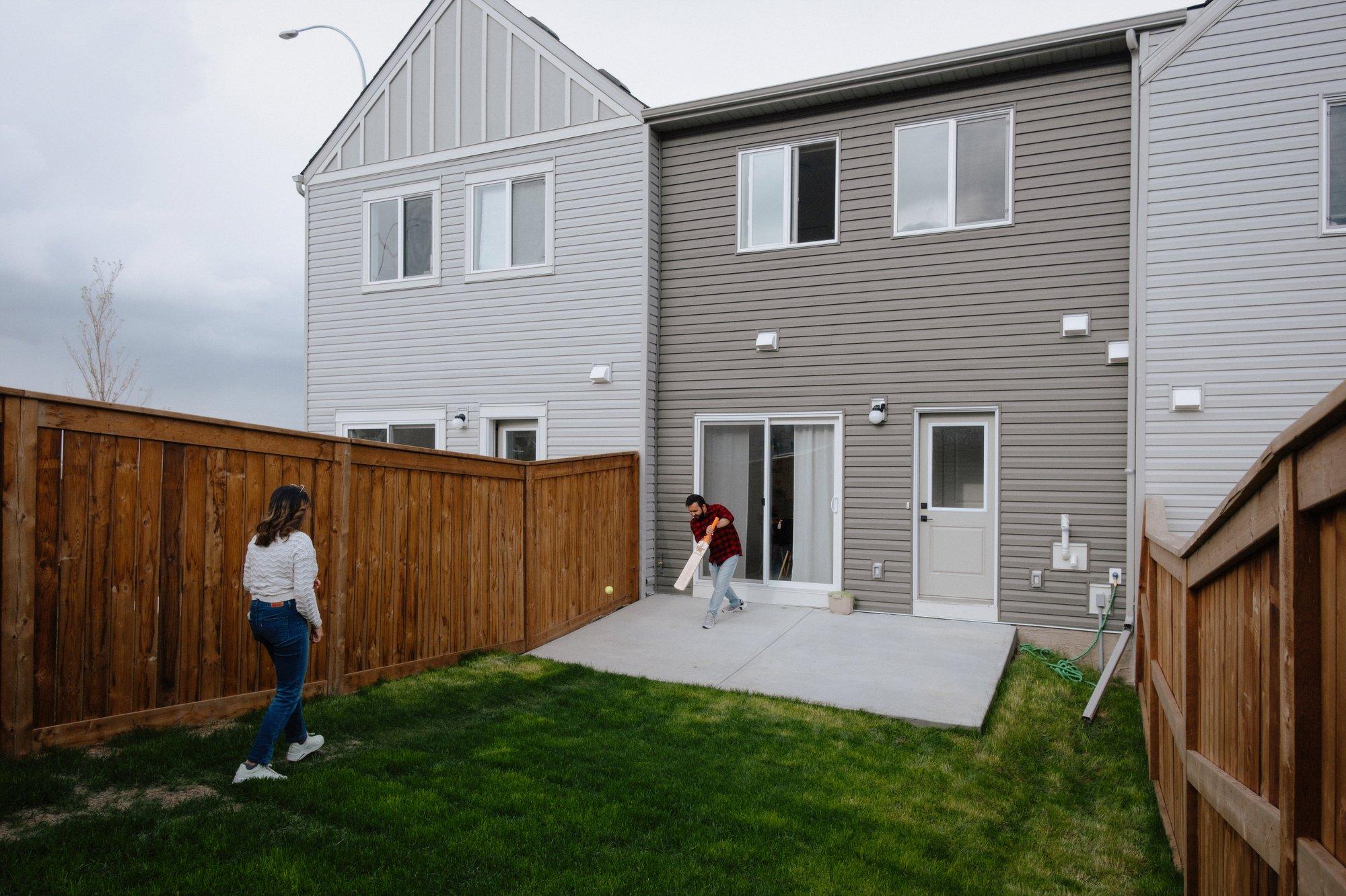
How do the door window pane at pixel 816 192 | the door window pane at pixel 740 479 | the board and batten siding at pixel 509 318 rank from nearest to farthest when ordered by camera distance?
the door window pane at pixel 816 192, the door window pane at pixel 740 479, the board and batten siding at pixel 509 318

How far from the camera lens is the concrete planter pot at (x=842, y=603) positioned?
9211 mm

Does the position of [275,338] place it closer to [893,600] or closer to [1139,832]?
[893,600]

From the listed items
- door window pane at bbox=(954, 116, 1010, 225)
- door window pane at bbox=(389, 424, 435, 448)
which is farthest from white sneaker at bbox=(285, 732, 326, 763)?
door window pane at bbox=(954, 116, 1010, 225)

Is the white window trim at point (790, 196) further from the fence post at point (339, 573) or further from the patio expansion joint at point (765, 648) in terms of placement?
the fence post at point (339, 573)

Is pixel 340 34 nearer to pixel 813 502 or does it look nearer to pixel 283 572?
pixel 813 502

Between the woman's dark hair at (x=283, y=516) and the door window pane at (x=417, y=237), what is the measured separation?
27.1 ft

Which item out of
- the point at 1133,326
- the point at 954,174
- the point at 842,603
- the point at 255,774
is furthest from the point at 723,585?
the point at 255,774

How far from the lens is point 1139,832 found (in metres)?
4.42

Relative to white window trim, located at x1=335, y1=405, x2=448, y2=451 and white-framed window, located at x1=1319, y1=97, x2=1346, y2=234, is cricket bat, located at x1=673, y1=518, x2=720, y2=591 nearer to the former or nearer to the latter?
white window trim, located at x1=335, y1=405, x2=448, y2=451

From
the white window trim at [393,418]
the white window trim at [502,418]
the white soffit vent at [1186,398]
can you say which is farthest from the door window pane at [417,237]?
the white soffit vent at [1186,398]

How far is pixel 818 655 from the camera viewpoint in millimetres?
Result: 7758

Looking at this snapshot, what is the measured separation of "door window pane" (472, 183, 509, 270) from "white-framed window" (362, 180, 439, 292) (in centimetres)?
65

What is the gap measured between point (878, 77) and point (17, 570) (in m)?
8.97

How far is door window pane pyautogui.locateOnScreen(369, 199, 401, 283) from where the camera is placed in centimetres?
1238
